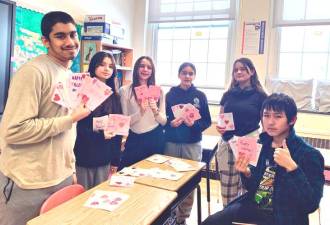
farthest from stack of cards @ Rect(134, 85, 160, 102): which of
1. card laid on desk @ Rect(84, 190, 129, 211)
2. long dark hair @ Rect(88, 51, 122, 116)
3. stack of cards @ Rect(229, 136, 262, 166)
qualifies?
card laid on desk @ Rect(84, 190, 129, 211)

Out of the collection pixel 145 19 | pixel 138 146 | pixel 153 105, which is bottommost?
pixel 138 146

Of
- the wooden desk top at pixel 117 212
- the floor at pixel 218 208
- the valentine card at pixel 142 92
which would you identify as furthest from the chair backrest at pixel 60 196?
the floor at pixel 218 208

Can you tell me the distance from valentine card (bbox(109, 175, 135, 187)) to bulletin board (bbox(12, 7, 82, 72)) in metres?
1.82

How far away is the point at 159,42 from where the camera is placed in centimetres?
530

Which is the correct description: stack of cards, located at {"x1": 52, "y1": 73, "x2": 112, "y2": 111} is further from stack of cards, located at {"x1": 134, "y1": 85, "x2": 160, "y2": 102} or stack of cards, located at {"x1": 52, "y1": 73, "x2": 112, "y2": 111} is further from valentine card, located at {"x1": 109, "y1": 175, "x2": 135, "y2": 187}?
stack of cards, located at {"x1": 134, "y1": 85, "x2": 160, "y2": 102}

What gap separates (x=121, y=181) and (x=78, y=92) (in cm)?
59

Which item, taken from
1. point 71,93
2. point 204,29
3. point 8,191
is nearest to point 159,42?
point 204,29

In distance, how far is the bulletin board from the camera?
120 inches

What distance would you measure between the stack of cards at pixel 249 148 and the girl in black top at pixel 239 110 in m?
0.75

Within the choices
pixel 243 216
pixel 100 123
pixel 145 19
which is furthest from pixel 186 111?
pixel 145 19

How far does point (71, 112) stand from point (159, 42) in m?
3.88

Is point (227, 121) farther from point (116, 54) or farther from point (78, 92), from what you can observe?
point (116, 54)

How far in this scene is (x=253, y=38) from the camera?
4387 millimetres

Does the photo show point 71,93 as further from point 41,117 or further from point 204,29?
point 204,29
